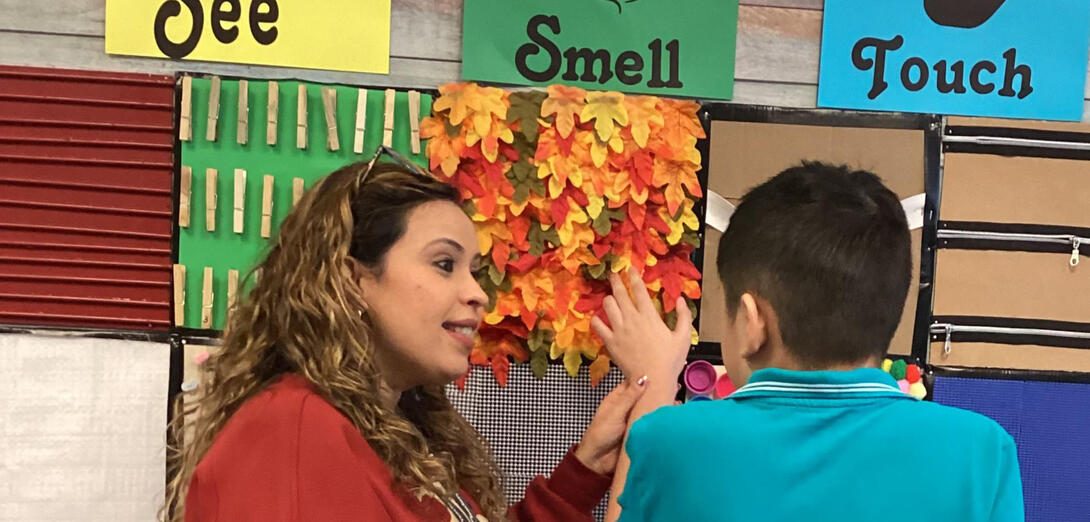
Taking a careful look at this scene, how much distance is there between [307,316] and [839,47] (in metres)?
0.98

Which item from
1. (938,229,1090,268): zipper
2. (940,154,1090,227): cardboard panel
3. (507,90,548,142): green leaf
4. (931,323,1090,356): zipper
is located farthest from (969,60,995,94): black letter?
(507,90,548,142): green leaf

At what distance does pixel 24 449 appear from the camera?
1.35 meters

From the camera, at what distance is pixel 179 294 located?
134cm

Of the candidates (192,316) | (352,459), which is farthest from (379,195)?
(192,316)

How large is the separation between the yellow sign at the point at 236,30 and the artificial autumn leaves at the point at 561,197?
202 mm

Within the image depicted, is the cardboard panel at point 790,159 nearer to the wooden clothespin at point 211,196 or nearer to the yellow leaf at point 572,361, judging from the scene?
the yellow leaf at point 572,361

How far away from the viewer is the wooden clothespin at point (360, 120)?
1.35 meters

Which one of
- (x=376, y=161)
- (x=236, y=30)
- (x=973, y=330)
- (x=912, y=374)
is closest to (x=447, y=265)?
(x=376, y=161)

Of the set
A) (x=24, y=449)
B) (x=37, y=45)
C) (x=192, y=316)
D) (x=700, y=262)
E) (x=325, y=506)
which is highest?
(x=37, y=45)

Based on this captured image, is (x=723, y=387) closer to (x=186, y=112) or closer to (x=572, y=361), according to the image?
(x=572, y=361)

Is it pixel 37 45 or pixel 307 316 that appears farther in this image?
pixel 37 45

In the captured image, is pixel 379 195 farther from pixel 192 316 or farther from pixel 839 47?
pixel 839 47

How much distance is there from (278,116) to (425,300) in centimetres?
53

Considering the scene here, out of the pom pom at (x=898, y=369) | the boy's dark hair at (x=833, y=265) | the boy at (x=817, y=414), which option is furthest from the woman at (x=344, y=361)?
the pom pom at (x=898, y=369)
